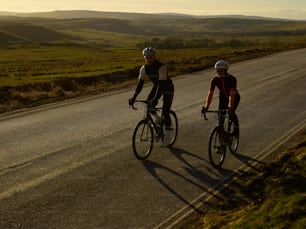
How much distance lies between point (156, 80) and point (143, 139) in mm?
1407

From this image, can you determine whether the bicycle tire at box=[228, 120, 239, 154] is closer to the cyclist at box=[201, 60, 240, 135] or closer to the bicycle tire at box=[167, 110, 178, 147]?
the cyclist at box=[201, 60, 240, 135]

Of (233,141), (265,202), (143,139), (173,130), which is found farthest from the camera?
(173,130)

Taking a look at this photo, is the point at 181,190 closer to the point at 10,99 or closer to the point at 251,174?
the point at 251,174

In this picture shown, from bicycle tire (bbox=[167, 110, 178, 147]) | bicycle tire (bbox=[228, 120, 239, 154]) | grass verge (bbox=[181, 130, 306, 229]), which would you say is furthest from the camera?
bicycle tire (bbox=[167, 110, 178, 147])

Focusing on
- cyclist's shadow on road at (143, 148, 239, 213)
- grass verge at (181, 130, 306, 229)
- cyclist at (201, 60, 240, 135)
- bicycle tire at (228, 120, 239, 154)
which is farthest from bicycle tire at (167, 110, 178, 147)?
grass verge at (181, 130, 306, 229)

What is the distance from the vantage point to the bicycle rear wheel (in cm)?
1045

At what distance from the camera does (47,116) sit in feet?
54.1

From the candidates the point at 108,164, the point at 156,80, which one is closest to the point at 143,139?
the point at 108,164

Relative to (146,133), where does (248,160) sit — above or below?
below

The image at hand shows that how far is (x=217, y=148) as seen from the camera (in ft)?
34.7

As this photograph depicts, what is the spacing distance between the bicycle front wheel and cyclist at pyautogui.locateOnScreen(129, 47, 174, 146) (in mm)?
413

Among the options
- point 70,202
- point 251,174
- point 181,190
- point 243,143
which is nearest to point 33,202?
point 70,202

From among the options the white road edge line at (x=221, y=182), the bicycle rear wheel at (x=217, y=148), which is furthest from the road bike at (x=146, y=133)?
the white road edge line at (x=221, y=182)

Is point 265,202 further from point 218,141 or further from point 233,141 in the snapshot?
point 233,141
